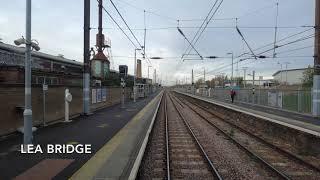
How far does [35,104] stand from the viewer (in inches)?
733

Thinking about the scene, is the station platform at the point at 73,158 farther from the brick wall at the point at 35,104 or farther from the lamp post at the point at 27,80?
the brick wall at the point at 35,104

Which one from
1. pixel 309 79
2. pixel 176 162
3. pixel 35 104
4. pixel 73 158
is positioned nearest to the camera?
pixel 73 158

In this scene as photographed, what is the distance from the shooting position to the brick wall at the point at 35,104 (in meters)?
15.2

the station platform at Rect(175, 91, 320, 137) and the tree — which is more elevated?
the tree

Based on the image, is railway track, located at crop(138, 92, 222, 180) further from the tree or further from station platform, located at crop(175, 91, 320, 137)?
the tree

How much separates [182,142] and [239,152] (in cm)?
332

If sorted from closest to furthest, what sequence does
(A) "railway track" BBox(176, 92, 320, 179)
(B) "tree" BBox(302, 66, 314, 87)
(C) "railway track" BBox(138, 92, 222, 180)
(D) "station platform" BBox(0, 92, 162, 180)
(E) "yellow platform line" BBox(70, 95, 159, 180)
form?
(E) "yellow platform line" BBox(70, 95, 159, 180) → (D) "station platform" BBox(0, 92, 162, 180) → (C) "railway track" BBox(138, 92, 222, 180) → (A) "railway track" BBox(176, 92, 320, 179) → (B) "tree" BBox(302, 66, 314, 87)

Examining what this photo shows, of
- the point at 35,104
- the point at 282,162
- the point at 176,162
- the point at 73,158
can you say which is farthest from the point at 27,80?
the point at 282,162

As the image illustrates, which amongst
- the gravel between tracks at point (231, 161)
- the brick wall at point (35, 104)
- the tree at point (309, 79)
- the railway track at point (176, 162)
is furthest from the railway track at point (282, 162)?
the tree at point (309, 79)

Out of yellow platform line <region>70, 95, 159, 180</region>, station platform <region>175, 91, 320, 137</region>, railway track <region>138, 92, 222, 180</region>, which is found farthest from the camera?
station platform <region>175, 91, 320, 137</region>

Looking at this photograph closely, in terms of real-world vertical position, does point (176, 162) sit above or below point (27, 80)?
below

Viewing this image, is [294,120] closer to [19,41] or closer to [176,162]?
[176,162]

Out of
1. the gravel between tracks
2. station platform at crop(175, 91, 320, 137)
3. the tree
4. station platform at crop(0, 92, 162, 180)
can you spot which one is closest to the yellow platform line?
station platform at crop(0, 92, 162, 180)

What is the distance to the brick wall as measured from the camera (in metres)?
15.2
